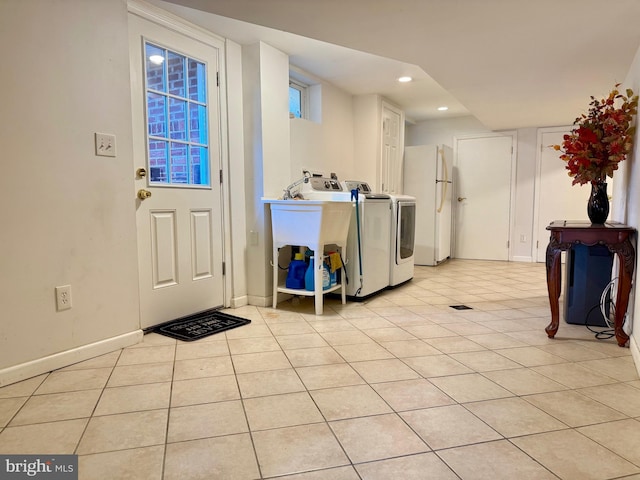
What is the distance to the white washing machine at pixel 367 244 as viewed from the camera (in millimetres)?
3278

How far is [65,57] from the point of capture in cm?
201

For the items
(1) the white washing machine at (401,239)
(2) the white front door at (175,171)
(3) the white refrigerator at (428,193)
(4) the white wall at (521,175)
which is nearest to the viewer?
(2) the white front door at (175,171)

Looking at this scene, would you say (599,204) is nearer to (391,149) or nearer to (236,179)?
(236,179)

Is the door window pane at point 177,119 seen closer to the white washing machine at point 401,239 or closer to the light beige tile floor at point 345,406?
the light beige tile floor at point 345,406

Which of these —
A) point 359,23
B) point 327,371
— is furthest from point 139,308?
point 359,23

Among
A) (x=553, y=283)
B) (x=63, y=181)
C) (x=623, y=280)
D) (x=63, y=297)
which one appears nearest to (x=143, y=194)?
(x=63, y=181)

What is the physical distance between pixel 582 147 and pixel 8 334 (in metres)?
3.25

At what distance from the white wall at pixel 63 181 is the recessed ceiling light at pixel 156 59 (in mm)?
297

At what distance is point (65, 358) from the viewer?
2070 mm

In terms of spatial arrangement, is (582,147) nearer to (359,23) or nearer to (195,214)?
(359,23)

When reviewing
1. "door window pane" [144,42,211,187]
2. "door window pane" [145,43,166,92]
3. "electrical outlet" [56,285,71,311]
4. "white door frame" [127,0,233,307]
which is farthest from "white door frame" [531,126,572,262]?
"electrical outlet" [56,285,71,311]

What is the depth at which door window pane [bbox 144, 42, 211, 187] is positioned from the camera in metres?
2.59

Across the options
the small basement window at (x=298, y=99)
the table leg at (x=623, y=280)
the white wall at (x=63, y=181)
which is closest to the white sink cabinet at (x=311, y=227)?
the white wall at (x=63, y=181)

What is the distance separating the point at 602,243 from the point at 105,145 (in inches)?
110
